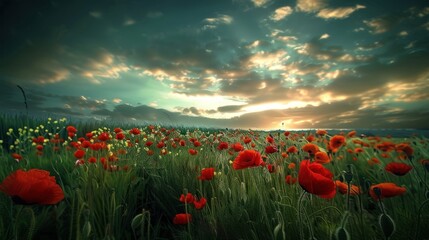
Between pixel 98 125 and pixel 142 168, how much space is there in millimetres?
9623

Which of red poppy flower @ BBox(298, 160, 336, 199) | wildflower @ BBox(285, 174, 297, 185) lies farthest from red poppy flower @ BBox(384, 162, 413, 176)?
red poppy flower @ BBox(298, 160, 336, 199)

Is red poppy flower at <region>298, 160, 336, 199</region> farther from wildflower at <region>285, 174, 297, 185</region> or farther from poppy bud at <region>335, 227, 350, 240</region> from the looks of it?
wildflower at <region>285, 174, 297, 185</region>

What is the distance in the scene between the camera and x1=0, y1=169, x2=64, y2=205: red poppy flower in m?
1.35

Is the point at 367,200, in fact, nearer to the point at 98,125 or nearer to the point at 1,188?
the point at 1,188

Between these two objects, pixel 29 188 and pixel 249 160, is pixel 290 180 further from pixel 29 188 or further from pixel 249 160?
pixel 29 188

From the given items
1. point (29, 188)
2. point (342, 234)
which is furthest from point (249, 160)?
point (29, 188)

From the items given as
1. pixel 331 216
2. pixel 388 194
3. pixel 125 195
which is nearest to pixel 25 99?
pixel 125 195

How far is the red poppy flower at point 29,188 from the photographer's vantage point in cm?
135

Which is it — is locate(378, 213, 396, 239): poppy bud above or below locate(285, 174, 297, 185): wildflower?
above

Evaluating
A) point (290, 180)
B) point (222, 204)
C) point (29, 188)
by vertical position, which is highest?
point (29, 188)

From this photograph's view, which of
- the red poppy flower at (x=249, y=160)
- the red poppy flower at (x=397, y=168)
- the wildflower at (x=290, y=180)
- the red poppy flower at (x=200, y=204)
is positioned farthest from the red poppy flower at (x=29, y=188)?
the red poppy flower at (x=397, y=168)

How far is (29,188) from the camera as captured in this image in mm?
1361

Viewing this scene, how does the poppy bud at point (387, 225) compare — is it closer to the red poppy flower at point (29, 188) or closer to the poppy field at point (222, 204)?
the poppy field at point (222, 204)

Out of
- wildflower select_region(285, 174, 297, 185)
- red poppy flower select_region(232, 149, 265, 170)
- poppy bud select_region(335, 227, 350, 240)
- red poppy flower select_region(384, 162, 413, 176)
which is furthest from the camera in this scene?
wildflower select_region(285, 174, 297, 185)
